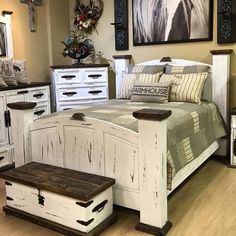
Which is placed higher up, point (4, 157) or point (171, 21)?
point (171, 21)

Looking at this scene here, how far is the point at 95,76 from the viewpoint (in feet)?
14.1

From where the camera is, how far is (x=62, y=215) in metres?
2.21

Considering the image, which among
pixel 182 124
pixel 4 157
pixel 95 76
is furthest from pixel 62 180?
pixel 95 76

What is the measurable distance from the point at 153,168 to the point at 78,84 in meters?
2.37

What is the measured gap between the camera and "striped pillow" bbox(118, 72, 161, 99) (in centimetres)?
371

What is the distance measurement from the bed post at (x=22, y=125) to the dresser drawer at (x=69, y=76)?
1469 mm

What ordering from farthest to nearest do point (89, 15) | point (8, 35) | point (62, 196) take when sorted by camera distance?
point (89, 15), point (8, 35), point (62, 196)

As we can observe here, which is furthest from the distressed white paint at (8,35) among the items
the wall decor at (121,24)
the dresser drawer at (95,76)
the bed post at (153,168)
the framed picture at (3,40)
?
the bed post at (153,168)

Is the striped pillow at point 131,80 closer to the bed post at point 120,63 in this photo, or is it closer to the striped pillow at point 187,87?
the striped pillow at point 187,87

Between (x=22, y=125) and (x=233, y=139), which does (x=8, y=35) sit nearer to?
(x=22, y=125)

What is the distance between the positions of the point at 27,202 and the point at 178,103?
70.4 inches

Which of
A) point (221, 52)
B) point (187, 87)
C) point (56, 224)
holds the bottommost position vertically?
point (56, 224)

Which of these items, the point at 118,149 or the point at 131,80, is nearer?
the point at 118,149

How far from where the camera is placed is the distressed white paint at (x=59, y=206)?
2129mm
